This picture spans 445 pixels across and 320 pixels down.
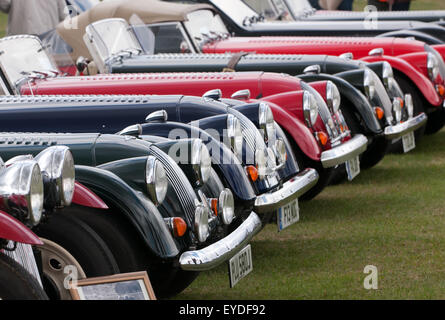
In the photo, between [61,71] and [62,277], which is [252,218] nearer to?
[62,277]

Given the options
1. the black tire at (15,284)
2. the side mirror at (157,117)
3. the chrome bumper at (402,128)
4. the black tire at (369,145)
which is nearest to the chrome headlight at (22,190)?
the black tire at (15,284)

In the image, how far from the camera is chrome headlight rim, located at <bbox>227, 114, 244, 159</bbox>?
6.02 metres

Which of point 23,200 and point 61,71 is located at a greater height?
point 23,200

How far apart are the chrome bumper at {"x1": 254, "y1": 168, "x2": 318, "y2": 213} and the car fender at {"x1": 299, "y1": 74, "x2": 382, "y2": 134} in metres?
1.72

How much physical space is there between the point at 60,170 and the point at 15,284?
23.6 inches

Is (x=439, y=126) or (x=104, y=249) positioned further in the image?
(x=439, y=126)

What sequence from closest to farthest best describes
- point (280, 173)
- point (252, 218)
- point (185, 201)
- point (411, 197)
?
point (185, 201), point (252, 218), point (280, 173), point (411, 197)

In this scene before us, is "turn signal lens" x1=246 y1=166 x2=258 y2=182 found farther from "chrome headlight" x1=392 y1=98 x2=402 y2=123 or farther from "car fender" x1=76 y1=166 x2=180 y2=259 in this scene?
"chrome headlight" x1=392 y1=98 x2=402 y2=123

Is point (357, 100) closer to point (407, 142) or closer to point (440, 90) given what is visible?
point (407, 142)

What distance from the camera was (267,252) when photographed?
6.46 metres

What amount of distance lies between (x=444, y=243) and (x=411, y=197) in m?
1.67

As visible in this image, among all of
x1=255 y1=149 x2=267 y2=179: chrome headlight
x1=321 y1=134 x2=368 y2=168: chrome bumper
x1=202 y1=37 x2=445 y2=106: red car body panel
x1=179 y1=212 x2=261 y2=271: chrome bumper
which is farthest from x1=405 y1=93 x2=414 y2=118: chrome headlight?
x1=179 y1=212 x2=261 y2=271: chrome bumper

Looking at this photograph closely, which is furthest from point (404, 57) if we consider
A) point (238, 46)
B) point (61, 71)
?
point (61, 71)

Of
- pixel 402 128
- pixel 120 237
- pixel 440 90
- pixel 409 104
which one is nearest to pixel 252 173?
pixel 120 237
